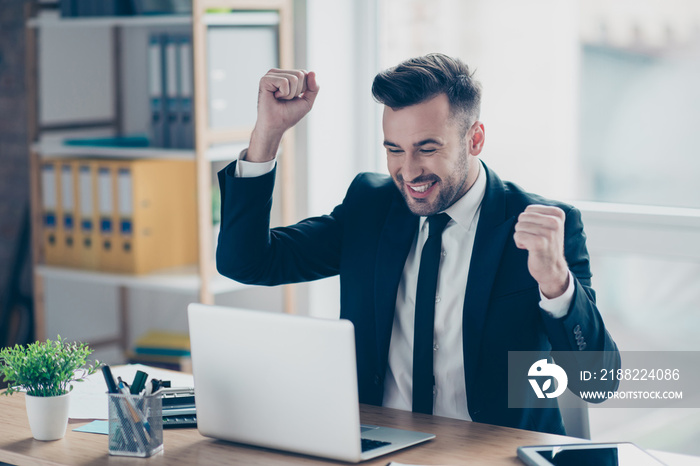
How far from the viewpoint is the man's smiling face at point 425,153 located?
1.96m

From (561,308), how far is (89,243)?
7.08 feet

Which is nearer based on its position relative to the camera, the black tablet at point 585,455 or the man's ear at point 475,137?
the black tablet at point 585,455

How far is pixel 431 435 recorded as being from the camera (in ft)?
5.20

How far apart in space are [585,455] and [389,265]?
2.25ft

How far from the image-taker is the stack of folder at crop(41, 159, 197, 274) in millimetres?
3254

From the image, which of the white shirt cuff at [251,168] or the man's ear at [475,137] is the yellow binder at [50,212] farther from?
the man's ear at [475,137]

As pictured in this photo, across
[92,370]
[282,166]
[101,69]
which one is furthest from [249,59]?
[92,370]

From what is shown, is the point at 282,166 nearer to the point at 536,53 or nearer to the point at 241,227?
the point at 536,53

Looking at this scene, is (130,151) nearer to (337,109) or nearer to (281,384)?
(337,109)

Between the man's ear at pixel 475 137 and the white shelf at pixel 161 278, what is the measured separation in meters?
1.33

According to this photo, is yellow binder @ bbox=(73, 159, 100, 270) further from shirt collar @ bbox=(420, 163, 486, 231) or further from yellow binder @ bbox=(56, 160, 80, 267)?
shirt collar @ bbox=(420, 163, 486, 231)

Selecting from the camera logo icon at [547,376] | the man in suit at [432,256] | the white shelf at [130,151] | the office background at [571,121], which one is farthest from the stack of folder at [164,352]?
the camera logo icon at [547,376]

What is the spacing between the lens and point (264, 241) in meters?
2.08

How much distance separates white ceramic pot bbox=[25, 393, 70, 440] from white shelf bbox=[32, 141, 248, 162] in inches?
60.5
